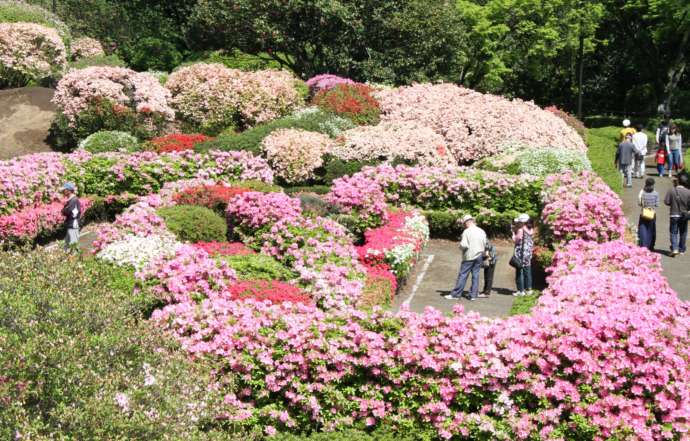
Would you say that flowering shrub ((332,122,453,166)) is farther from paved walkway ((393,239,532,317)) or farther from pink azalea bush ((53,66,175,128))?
pink azalea bush ((53,66,175,128))

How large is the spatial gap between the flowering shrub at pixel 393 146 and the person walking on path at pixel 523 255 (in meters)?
6.79

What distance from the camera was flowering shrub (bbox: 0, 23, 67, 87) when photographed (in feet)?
96.6

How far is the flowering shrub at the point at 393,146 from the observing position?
22.1m

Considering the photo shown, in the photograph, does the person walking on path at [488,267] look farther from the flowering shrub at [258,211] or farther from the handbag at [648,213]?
the handbag at [648,213]

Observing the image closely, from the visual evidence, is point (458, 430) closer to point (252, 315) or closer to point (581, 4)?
point (252, 315)

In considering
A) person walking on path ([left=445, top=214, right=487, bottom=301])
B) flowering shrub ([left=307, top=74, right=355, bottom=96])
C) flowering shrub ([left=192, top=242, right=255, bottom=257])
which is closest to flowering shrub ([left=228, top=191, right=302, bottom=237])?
flowering shrub ([left=192, top=242, right=255, bottom=257])

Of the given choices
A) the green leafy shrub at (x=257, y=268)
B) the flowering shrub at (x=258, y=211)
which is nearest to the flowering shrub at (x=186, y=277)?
the green leafy shrub at (x=257, y=268)

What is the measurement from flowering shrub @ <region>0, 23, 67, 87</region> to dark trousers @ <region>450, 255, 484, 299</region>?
20.1 metres

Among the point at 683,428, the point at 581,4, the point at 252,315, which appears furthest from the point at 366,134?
the point at 581,4

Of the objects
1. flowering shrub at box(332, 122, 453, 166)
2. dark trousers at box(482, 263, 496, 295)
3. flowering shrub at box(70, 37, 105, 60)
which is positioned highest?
flowering shrub at box(70, 37, 105, 60)

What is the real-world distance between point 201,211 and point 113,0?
1330 inches

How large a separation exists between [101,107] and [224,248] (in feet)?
38.5

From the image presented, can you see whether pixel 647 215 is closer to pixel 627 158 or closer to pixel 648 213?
pixel 648 213

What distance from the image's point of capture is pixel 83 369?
7.98 metres
